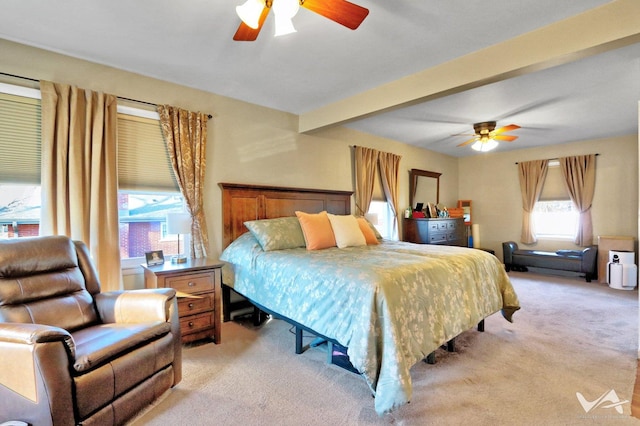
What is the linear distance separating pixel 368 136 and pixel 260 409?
4.32 meters

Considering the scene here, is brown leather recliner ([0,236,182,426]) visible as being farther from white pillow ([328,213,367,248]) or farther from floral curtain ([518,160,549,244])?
floral curtain ([518,160,549,244])

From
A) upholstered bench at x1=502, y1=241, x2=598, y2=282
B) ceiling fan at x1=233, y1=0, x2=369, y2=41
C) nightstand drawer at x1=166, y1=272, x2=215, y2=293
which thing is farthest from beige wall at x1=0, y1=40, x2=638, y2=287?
ceiling fan at x1=233, y1=0, x2=369, y2=41

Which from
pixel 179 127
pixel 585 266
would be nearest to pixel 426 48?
pixel 179 127

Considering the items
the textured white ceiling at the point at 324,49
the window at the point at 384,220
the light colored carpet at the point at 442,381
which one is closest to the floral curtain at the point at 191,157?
the textured white ceiling at the point at 324,49

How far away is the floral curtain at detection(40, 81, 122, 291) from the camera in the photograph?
2396 mm

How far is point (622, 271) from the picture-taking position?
468cm

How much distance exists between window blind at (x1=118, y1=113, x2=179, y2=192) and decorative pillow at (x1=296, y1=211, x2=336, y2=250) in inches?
56.1

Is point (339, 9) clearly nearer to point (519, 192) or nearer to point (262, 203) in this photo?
point (262, 203)

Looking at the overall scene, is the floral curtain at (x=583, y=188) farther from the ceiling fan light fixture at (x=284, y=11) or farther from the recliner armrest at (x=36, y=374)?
the recliner armrest at (x=36, y=374)

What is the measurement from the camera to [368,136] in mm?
5113

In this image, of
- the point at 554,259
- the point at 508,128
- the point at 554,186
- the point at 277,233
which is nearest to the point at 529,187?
the point at 554,186

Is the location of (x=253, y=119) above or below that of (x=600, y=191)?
above

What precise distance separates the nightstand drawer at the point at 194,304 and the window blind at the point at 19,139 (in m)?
1.57

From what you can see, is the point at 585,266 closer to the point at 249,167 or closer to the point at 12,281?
the point at 249,167
